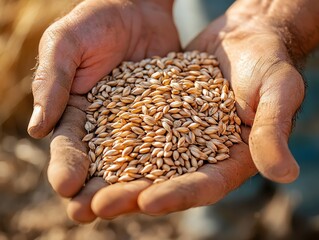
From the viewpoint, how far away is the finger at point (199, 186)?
5.53 feet

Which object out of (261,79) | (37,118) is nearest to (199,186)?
(261,79)

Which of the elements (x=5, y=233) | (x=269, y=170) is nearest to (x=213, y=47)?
(x=269, y=170)

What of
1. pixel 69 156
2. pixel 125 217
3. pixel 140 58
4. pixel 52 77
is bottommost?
pixel 125 217

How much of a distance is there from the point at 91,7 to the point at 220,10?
0.96 metres

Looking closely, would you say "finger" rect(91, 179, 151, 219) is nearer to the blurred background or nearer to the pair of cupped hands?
the pair of cupped hands

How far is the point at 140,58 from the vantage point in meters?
2.52

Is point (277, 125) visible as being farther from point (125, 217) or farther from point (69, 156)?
point (125, 217)

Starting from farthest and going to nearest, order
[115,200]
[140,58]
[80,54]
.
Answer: [140,58] → [80,54] → [115,200]

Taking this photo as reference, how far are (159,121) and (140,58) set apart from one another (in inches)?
20.5

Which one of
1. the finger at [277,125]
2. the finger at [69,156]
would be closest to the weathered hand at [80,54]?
the finger at [69,156]

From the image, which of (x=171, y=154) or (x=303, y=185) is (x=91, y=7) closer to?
(x=171, y=154)

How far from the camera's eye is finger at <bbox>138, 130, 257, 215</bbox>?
1.69 m

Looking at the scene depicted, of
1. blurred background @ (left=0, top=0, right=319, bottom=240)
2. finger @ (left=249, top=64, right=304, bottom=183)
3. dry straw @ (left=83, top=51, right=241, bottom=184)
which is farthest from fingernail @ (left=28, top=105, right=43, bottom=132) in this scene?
blurred background @ (left=0, top=0, right=319, bottom=240)

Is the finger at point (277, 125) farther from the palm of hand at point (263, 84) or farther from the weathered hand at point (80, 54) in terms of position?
the weathered hand at point (80, 54)
